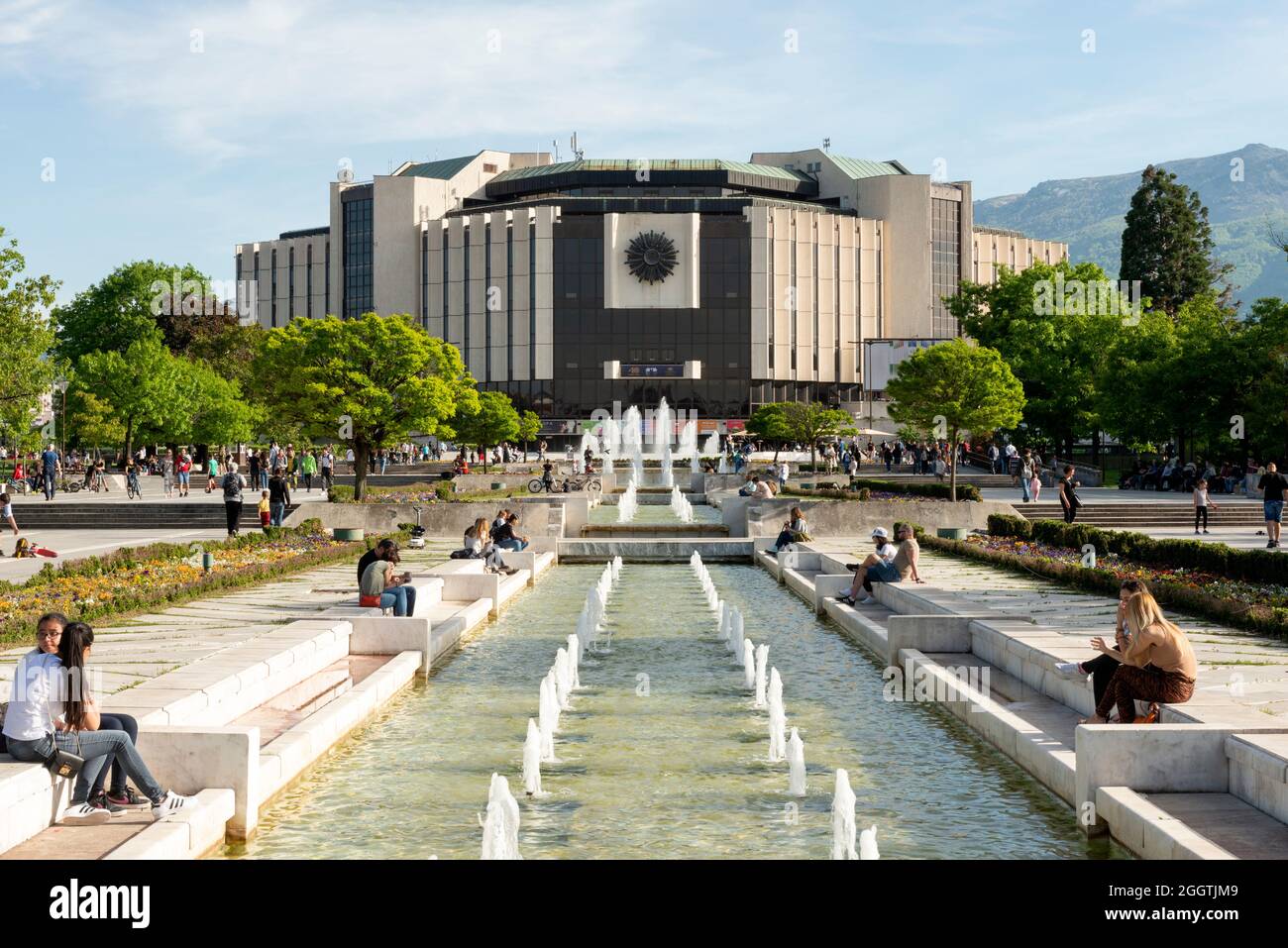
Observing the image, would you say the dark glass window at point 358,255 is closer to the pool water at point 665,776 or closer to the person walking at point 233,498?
the person walking at point 233,498

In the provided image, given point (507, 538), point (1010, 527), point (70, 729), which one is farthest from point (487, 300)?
point (70, 729)

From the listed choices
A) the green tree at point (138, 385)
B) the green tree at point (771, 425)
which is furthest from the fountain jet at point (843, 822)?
the green tree at point (771, 425)

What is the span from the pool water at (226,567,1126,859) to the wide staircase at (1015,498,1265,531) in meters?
22.9

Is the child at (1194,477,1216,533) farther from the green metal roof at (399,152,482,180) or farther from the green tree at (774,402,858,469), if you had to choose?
the green metal roof at (399,152,482,180)

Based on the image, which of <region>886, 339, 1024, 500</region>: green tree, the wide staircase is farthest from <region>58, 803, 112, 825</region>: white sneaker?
<region>886, 339, 1024, 500</region>: green tree

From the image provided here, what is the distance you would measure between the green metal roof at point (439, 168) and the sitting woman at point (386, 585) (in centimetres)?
10888

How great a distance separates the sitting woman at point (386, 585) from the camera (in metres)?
14.4

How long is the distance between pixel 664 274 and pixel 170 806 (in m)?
103

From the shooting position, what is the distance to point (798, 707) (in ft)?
36.8

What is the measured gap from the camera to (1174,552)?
19.2 meters

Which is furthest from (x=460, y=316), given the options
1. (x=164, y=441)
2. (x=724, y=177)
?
(x=164, y=441)

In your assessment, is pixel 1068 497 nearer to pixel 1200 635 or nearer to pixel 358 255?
pixel 1200 635
